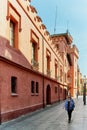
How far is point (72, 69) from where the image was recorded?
7525 cm

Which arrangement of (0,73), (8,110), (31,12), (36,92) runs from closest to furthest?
(0,73), (8,110), (31,12), (36,92)

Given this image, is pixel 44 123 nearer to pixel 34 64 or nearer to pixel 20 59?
pixel 20 59

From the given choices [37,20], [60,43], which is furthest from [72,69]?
[37,20]

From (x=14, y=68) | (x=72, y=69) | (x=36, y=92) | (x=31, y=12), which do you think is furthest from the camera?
(x=72, y=69)

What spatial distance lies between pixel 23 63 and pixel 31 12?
16.4ft

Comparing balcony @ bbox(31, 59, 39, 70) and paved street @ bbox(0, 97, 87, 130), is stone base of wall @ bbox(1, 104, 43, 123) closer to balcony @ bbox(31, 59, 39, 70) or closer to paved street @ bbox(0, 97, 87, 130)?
paved street @ bbox(0, 97, 87, 130)

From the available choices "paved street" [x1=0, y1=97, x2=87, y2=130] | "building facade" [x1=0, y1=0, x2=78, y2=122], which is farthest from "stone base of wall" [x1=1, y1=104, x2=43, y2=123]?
"paved street" [x1=0, y1=97, x2=87, y2=130]

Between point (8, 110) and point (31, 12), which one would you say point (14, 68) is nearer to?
point (8, 110)

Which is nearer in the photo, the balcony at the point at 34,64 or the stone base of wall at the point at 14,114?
the stone base of wall at the point at 14,114

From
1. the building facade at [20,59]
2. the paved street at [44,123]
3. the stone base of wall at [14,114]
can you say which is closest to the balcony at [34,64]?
the building facade at [20,59]

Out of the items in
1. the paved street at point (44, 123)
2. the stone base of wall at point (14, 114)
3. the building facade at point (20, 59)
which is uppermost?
the building facade at point (20, 59)

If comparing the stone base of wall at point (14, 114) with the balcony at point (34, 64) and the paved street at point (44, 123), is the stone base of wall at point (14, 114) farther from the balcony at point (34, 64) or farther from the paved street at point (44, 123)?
the balcony at point (34, 64)

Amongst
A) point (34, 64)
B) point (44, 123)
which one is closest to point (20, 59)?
point (34, 64)

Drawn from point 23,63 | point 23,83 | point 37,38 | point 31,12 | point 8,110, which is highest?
point 31,12
